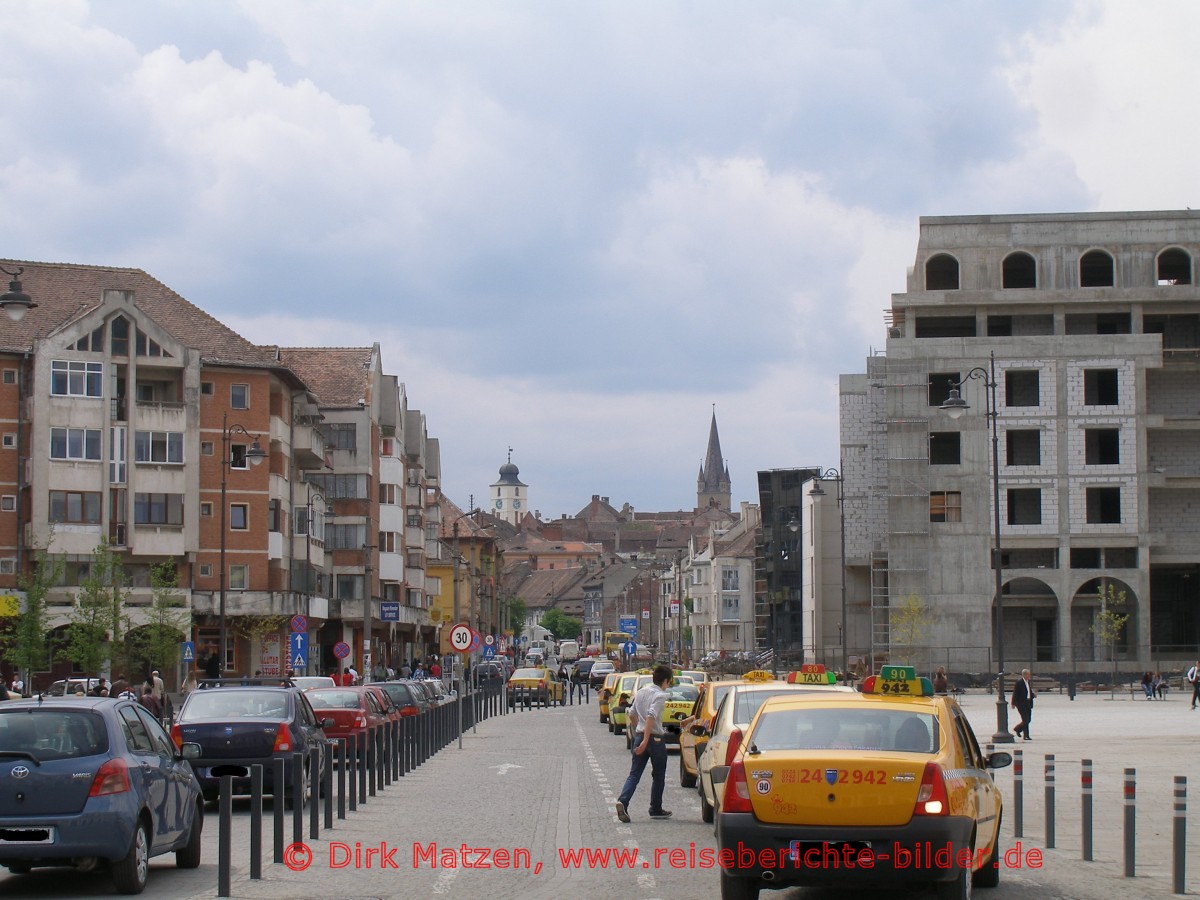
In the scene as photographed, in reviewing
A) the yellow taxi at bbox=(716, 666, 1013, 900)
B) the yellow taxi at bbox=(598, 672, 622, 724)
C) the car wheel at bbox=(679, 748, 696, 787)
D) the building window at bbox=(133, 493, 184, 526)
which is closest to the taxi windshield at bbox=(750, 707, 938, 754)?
the yellow taxi at bbox=(716, 666, 1013, 900)

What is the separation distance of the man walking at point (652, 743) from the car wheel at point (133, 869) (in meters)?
6.72

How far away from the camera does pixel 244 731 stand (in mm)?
20641

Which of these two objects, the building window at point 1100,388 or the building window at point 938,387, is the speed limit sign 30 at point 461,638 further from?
the building window at point 1100,388

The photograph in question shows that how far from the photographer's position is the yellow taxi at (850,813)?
35.3 ft

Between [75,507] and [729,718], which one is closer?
[729,718]

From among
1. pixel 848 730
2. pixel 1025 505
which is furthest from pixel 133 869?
pixel 1025 505

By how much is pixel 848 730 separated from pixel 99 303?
2369 inches

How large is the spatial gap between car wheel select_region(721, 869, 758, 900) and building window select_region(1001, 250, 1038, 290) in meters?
76.9

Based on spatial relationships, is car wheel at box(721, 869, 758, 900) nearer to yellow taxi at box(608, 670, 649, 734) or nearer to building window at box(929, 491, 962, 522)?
yellow taxi at box(608, 670, 649, 734)

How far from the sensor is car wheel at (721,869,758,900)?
36.8ft

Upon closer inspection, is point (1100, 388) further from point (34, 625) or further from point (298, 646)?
point (34, 625)

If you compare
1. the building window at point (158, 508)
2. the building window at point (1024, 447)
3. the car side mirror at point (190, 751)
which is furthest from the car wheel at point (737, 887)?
the building window at point (1024, 447)

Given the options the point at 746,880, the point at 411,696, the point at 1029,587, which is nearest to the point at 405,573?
the point at 1029,587

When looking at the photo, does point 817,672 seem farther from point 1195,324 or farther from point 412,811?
point 1195,324
